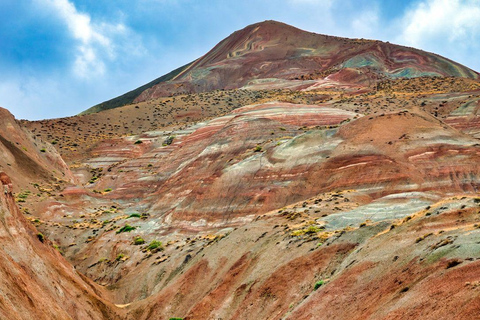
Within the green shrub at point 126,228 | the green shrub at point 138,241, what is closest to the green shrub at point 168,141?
the green shrub at point 126,228

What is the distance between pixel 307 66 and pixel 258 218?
138m

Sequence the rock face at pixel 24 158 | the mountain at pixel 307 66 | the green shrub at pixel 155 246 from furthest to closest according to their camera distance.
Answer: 1. the mountain at pixel 307 66
2. the rock face at pixel 24 158
3. the green shrub at pixel 155 246

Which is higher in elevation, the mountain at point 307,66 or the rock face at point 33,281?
the mountain at point 307,66

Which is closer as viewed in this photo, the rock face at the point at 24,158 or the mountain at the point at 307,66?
the rock face at the point at 24,158

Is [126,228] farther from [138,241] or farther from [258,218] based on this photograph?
[258,218]

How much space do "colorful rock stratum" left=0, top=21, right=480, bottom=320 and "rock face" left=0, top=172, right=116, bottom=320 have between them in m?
0.12

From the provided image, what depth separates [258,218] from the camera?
40.0 meters

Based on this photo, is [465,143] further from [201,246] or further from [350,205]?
[201,246]

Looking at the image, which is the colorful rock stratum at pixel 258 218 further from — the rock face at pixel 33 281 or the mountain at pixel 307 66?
the mountain at pixel 307 66

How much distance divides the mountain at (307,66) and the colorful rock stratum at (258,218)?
5018 cm

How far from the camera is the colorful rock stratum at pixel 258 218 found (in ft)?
65.8

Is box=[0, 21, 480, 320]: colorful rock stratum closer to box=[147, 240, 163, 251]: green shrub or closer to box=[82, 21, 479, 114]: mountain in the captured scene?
box=[147, 240, 163, 251]: green shrub

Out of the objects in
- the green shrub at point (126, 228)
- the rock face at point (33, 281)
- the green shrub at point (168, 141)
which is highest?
the green shrub at point (168, 141)

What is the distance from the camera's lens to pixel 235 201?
48.3m
